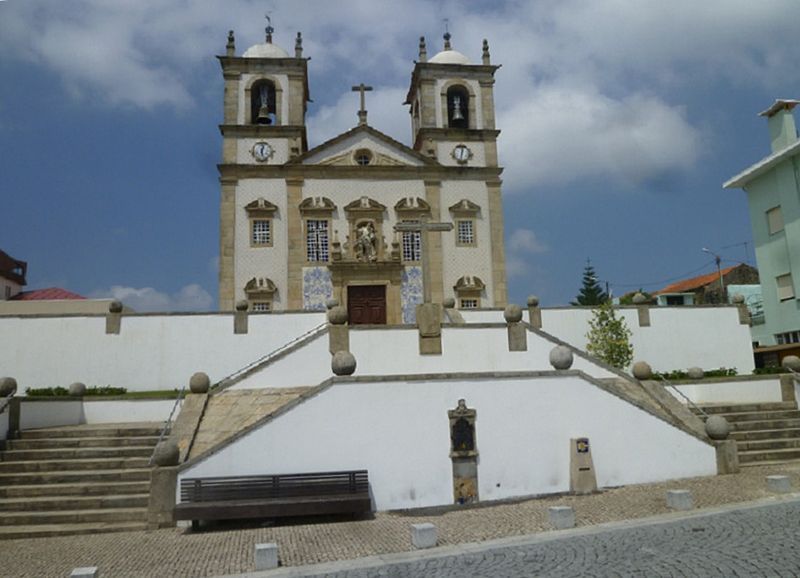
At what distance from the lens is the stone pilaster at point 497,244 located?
2319 centimetres

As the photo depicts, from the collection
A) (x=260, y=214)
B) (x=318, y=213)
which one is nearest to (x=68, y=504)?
(x=260, y=214)

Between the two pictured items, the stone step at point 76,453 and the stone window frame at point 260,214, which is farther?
the stone window frame at point 260,214

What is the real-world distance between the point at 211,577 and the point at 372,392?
3.85m

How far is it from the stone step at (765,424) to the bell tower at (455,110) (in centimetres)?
1481

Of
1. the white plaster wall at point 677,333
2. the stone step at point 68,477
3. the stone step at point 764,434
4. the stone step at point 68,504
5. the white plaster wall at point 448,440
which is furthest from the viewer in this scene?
the white plaster wall at point 677,333

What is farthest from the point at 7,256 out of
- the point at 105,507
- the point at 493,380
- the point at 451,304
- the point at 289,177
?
the point at 493,380

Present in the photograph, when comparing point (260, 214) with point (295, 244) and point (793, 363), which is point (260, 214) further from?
point (793, 363)

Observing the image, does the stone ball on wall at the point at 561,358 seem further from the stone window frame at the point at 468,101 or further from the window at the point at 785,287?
the stone window frame at the point at 468,101

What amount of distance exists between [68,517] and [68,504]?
0.94ft

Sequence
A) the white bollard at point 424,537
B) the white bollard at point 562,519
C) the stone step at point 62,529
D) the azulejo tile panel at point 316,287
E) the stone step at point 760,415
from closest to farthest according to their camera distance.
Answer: the white bollard at point 424,537 < the white bollard at point 562,519 < the stone step at point 62,529 < the stone step at point 760,415 < the azulejo tile panel at point 316,287

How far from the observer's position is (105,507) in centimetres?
912

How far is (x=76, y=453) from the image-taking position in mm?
10383

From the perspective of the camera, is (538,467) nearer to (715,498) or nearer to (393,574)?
(715,498)

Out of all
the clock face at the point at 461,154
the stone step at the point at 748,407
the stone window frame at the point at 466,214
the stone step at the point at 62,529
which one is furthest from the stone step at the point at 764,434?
the clock face at the point at 461,154
